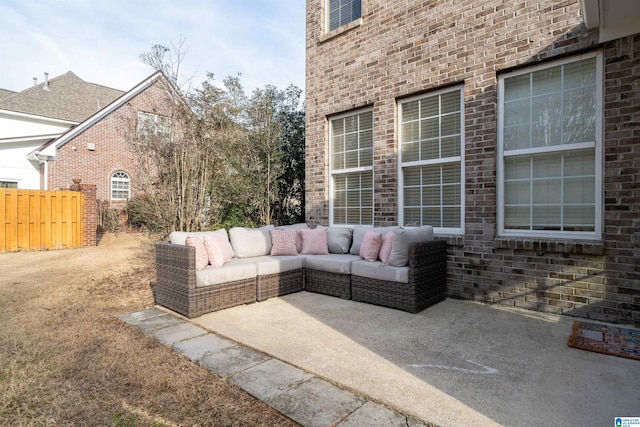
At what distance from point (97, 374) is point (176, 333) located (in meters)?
A: 0.85

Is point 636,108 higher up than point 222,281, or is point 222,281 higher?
point 636,108

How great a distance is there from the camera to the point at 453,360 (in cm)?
253

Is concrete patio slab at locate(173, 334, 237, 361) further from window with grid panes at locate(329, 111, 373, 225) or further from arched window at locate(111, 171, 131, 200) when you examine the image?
arched window at locate(111, 171, 131, 200)

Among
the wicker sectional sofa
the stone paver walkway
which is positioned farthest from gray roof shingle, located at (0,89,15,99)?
the stone paver walkway

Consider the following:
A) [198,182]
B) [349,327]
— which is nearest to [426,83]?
[349,327]

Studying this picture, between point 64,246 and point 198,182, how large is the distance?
541 centimetres

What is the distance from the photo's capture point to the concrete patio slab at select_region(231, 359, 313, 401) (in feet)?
6.80

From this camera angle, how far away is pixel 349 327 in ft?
10.8

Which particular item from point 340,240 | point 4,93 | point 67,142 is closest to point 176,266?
point 340,240

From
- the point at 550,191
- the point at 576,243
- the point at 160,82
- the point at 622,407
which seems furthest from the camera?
the point at 160,82

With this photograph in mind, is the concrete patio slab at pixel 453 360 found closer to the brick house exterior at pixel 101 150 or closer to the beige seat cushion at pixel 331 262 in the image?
the beige seat cushion at pixel 331 262

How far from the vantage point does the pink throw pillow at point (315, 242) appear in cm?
502

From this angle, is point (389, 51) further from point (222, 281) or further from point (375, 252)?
point (222, 281)

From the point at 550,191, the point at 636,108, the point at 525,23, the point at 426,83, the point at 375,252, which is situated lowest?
the point at 375,252
